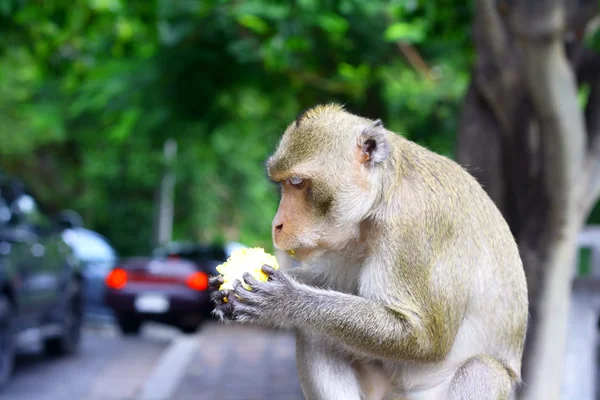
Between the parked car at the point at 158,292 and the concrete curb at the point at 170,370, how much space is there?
1.13 m

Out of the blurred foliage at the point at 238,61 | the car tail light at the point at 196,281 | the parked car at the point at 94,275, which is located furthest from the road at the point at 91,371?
the blurred foliage at the point at 238,61

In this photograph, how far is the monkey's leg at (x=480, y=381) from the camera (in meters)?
3.52

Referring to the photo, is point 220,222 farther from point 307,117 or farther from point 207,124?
point 307,117

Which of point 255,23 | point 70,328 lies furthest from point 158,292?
point 255,23

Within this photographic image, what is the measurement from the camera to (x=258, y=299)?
3.54 metres

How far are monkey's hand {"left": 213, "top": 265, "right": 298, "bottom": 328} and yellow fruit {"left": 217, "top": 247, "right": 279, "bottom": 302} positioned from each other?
3 cm

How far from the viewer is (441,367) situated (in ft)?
12.3

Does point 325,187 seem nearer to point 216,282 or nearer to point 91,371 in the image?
point 216,282

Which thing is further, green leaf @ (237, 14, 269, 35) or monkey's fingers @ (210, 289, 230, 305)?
green leaf @ (237, 14, 269, 35)

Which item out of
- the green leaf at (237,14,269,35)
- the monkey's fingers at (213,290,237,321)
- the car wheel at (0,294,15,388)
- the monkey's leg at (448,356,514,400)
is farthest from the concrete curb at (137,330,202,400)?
the monkey's leg at (448,356,514,400)

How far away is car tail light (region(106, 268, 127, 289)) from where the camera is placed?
16516 mm

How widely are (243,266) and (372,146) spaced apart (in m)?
0.67

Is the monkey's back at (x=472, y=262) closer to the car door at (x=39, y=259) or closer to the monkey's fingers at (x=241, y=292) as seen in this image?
the monkey's fingers at (x=241, y=292)

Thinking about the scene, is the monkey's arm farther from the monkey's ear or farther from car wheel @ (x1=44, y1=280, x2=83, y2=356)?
car wheel @ (x1=44, y1=280, x2=83, y2=356)
